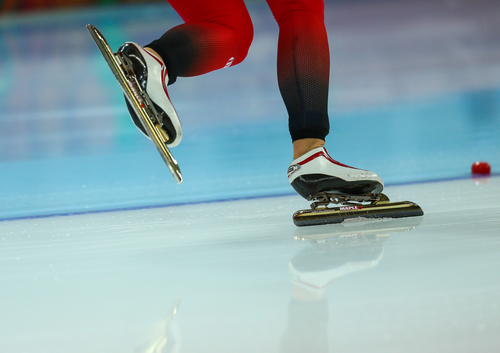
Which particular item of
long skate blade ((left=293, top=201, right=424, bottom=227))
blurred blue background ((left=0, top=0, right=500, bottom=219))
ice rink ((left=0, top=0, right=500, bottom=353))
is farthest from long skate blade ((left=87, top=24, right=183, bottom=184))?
blurred blue background ((left=0, top=0, right=500, bottom=219))

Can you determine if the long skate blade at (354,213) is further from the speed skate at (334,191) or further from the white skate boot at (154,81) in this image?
the white skate boot at (154,81)

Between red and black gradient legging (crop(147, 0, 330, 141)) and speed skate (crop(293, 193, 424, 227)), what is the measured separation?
0.44 ft

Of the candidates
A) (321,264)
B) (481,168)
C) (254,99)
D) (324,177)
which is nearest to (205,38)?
(324,177)

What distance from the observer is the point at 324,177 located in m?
1.00

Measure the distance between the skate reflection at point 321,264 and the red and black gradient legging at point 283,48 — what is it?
10.0 inches

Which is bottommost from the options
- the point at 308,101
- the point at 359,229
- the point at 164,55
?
the point at 359,229

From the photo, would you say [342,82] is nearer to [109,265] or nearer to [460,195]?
[460,195]

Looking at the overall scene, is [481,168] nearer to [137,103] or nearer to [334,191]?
[334,191]

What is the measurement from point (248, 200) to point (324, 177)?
84 cm

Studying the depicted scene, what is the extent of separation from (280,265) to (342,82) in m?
4.70

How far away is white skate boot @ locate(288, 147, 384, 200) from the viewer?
100 centimetres

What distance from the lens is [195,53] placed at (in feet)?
3.37

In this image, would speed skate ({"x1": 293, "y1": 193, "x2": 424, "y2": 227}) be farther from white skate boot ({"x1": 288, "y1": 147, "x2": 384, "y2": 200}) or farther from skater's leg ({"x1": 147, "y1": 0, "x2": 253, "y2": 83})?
skater's leg ({"x1": 147, "y1": 0, "x2": 253, "y2": 83})

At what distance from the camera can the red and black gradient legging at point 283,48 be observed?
3.37 ft
